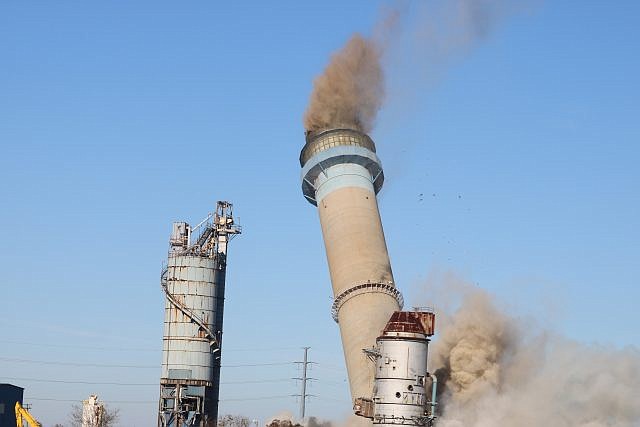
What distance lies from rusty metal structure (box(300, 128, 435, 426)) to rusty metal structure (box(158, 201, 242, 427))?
1655 centimetres

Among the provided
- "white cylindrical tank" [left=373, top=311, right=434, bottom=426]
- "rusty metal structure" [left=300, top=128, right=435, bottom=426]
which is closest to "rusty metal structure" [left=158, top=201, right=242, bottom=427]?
"rusty metal structure" [left=300, top=128, right=435, bottom=426]

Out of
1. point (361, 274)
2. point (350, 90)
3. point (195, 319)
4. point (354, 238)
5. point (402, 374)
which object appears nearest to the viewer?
point (402, 374)

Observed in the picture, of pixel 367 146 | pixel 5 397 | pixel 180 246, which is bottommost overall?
pixel 5 397

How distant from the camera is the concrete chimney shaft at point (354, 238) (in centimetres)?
7638

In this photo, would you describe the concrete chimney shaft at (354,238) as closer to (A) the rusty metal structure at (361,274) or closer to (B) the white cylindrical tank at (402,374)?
(A) the rusty metal structure at (361,274)

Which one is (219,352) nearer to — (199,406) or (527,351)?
(199,406)

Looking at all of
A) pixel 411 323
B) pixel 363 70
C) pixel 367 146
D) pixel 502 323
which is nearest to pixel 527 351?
pixel 502 323

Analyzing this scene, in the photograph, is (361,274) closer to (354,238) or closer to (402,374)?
(354,238)

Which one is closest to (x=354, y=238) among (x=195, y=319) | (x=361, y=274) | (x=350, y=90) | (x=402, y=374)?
(x=361, y=274)

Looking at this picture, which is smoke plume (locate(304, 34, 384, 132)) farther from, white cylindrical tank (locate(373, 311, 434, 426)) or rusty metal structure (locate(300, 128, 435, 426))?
white cylindrical tank (locate(373, 311, 434, 426))

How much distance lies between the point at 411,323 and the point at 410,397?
4.97 metres

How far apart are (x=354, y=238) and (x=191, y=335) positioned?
24513mm

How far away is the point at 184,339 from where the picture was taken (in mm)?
95500

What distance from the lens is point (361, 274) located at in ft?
254
